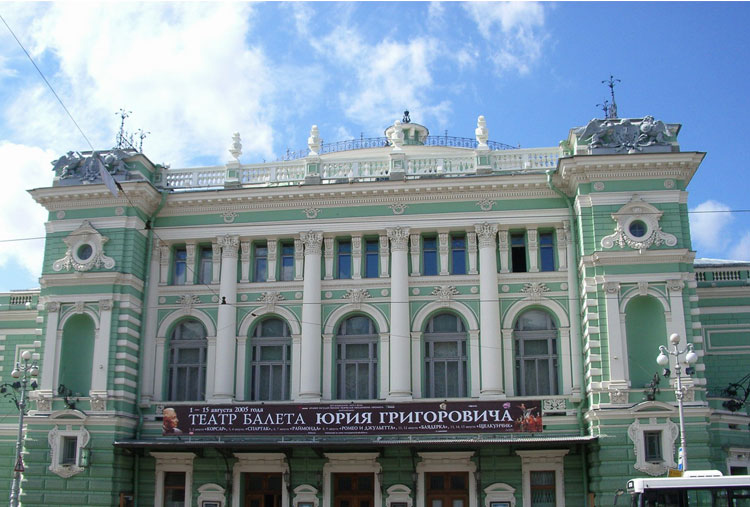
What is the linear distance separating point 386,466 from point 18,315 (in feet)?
55.2

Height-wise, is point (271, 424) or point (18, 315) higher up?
point (18, 315)

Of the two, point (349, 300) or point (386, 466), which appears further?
point (349, 300)

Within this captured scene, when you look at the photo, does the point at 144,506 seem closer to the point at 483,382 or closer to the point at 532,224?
the point at 483,382

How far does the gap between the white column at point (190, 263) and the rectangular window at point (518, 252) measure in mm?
11948

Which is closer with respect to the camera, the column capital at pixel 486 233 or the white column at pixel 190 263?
the column capital at pixel 486 233

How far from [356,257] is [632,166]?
33.7 ft

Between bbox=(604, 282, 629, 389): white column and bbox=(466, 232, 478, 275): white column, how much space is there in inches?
195

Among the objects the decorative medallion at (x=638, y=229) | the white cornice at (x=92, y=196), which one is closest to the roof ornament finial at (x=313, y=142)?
the white cornice at (x=92, y=196)

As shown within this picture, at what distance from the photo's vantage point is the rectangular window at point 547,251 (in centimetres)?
3272

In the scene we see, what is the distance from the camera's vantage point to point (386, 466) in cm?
→ 3075

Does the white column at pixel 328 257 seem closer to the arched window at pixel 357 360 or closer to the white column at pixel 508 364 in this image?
the arched window at pixel 357 360

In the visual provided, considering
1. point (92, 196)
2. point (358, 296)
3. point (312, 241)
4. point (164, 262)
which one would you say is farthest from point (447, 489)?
point (92, 196)

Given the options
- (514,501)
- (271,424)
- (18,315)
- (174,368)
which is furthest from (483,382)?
(18,315)

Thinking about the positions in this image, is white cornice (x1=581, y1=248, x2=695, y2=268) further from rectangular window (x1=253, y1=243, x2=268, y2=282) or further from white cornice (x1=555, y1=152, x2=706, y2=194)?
rectangular window (x1=253, y1=243, x2=268, y2=282)
